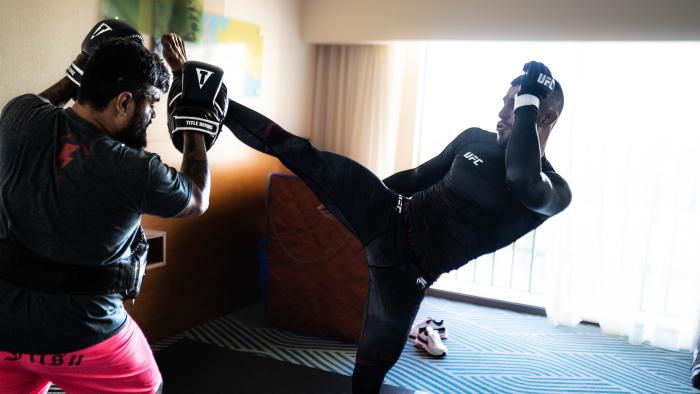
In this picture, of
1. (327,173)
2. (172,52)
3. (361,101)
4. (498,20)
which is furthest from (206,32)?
(498,20)

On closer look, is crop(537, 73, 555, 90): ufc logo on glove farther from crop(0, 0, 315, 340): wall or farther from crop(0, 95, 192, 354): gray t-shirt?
crop(0, 0, 315, 340): wall

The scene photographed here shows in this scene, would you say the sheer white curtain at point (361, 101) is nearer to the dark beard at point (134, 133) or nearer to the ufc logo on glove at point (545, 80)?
the ufc logo on glove at point (545, 80)

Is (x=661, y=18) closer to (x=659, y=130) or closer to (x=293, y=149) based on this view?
(x=659, y=130)

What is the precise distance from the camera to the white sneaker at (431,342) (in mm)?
3326

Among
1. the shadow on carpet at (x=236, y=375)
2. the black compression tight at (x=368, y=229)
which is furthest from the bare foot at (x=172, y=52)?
the shadow on carpet at (x=236, y=375)

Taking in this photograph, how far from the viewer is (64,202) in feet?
4.12

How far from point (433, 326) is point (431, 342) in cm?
27

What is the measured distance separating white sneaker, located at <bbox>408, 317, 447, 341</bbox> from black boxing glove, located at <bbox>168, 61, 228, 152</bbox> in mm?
2316

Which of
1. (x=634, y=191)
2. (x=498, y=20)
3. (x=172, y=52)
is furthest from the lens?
(x=634, y=191)

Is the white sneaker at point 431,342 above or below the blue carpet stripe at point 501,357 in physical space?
above

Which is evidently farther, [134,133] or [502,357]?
[502,357]

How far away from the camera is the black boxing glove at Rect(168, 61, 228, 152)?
62.1 inches

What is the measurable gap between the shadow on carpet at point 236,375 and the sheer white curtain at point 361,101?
178 centimetres

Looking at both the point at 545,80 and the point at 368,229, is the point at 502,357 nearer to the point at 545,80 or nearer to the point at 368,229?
the point at 368,229
